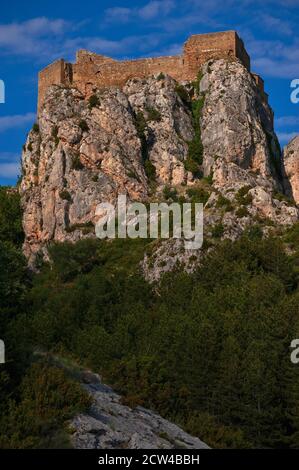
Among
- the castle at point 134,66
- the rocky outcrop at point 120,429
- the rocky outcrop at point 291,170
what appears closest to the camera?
the rocky outcrop at point 120,429

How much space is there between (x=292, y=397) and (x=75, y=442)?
1702 centimetres

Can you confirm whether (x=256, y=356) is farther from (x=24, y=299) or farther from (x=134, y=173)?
(x=134, y=173)

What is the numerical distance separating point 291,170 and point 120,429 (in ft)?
181

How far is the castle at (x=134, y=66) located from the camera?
232ft

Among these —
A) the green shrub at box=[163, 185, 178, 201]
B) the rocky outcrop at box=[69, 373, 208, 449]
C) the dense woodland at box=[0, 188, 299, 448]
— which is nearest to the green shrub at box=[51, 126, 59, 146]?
the dense woodland at box=[0, 188, 299, 448]

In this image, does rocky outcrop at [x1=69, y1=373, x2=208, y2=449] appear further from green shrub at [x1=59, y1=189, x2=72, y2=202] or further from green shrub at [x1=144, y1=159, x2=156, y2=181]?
green shrub at [x1=144, y1=159, x2=156, y2=181]

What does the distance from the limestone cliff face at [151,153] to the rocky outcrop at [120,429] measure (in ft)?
117

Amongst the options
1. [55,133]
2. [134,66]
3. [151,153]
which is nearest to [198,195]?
[151,153]

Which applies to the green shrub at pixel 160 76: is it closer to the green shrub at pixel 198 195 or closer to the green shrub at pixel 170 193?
the green shrub at pixel 170 193

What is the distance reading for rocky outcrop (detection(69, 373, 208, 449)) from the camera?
2109 centimetres

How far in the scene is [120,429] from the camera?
875 inches

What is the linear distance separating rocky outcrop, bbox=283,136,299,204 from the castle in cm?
963

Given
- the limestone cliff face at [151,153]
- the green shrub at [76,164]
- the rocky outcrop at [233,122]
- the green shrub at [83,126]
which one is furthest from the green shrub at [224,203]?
the green shrub at [83,126]

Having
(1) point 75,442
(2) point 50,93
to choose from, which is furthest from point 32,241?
(1) point 75,442
